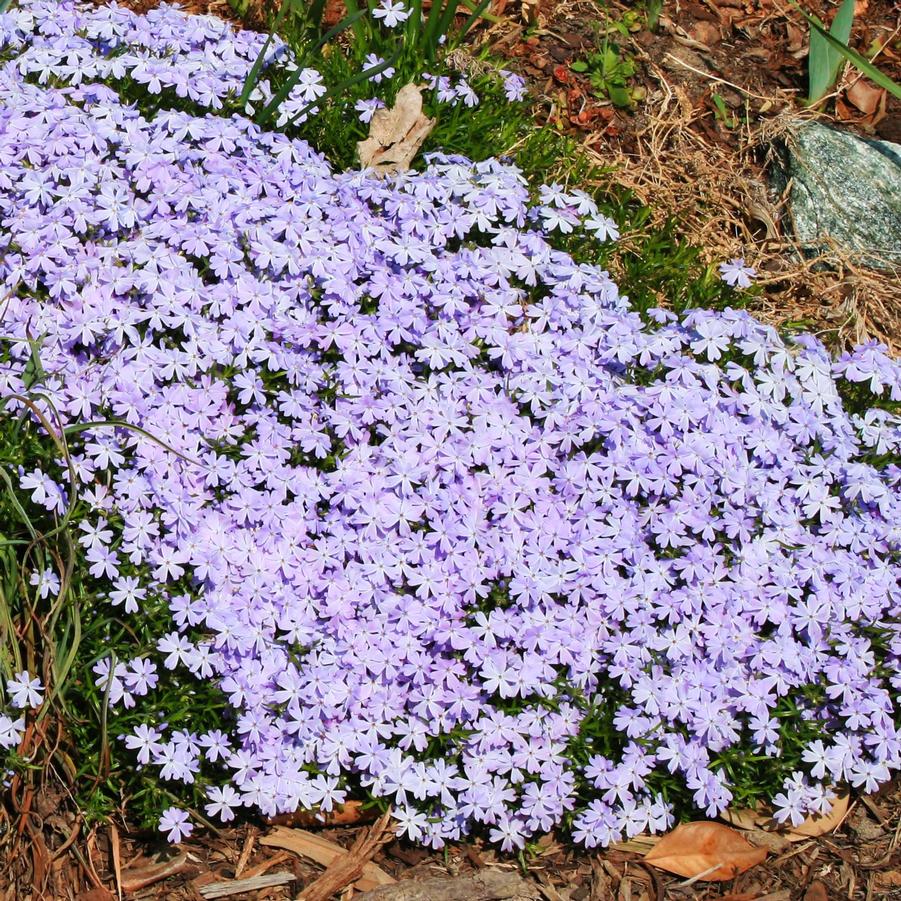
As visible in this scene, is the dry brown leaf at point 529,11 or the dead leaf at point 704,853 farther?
the dry brown leaf at point 529,11

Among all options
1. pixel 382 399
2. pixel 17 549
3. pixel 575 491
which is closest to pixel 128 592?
pixel 17 549

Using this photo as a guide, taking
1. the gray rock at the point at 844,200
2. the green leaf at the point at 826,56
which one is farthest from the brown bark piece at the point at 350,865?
→ the green leaf at the point at 826,56

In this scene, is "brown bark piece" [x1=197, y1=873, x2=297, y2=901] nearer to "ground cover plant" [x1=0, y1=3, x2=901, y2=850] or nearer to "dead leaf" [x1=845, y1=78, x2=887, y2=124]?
"ground cover plant" [x1=0, y1=3, x2=901, y2=850]

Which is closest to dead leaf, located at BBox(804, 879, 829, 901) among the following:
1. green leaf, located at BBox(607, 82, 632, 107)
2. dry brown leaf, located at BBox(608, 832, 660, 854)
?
dry brown leaf, located at BBox(608, 832, 660, 854)

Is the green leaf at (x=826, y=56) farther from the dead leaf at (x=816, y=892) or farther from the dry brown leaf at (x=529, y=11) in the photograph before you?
the dead leaf at (x=816, y=892)

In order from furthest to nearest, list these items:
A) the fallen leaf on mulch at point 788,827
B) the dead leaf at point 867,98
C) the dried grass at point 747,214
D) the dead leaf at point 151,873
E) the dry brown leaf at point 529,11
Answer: the dead leaf at point 867,98 → the dry brown leaf at point 529,11 → the dried grass at point 747,214 → the fallen leaf on mulch at point 788,827 → the dead leaf at point 151,873
